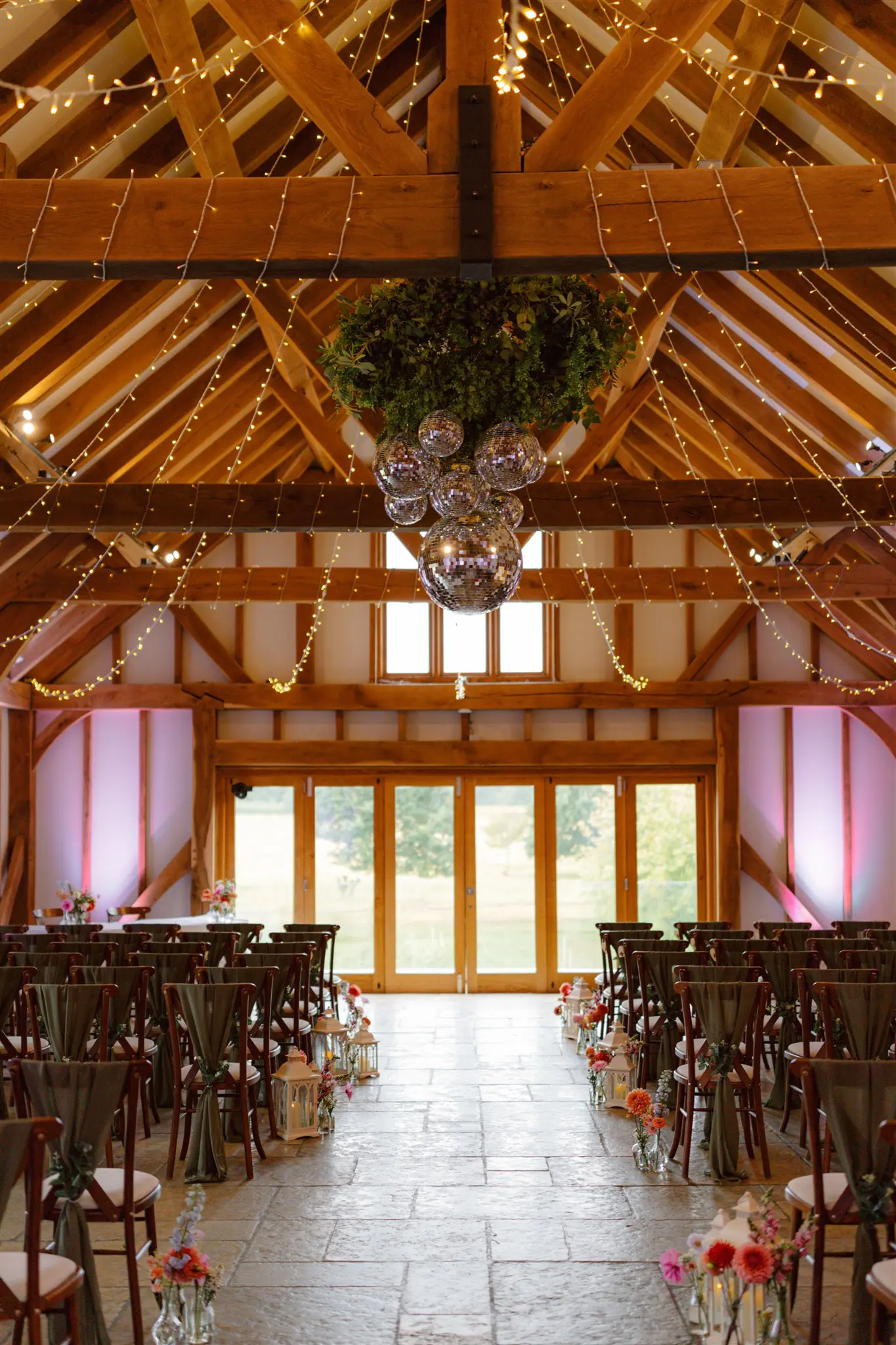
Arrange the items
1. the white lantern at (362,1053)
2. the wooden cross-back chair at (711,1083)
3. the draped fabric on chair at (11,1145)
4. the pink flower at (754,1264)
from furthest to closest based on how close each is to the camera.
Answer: the white lantern at (362,1053) → the wooden cross-back chair at (711,1083) → the pink flower at (754,1264) → the draped fabric on chair at (11,1145)

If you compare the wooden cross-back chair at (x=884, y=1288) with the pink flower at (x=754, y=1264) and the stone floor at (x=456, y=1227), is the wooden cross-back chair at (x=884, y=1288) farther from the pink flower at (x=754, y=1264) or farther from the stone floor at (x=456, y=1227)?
the stone floor at (x=456, y=1227)

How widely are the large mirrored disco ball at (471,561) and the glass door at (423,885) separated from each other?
9.09 metres

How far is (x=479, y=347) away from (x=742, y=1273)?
3532 millimetres

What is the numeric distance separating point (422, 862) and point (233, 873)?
2189 mm

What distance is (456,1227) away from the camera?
5426 mm

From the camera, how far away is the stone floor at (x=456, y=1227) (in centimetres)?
439

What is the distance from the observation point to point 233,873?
14266 mm

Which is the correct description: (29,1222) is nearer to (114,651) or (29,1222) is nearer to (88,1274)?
(88,1274)

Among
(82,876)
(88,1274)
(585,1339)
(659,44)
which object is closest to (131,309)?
(659,44)

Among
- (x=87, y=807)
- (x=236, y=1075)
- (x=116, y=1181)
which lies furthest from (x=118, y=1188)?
(x=87, y=807)

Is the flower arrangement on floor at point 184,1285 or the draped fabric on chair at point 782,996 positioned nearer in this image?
the flower arrangement on floor at point 184,1285

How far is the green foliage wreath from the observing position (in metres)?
5.08

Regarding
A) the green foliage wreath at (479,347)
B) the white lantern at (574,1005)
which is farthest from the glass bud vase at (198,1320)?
the white lantern at (574,1005)

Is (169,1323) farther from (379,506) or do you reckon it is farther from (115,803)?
(115,803)
